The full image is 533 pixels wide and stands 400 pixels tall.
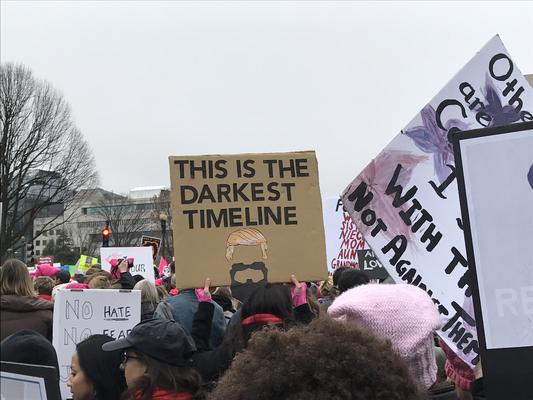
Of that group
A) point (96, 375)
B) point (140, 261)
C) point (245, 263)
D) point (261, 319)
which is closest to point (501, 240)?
point (261, 319)

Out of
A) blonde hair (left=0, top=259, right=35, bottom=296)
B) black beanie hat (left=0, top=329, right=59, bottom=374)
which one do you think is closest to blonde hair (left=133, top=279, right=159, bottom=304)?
blonde hair (left=0, top=259, right=35, bottom=296)

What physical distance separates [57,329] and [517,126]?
3.79m

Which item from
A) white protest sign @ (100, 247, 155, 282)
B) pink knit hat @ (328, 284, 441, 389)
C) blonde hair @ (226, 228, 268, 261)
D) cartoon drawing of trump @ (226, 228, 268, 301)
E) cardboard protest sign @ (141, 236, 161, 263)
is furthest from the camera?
cardboard protest sign @ (141, 236, 161, 263)

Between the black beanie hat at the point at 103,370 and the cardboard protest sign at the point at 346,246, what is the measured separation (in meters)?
5.78

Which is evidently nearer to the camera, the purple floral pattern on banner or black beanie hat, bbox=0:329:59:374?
black beanie hat, bbox=0:329:59:374

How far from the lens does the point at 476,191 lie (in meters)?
2.16

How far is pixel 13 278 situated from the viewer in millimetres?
4469

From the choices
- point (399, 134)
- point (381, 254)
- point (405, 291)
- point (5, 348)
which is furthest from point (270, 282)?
point (5, 348)

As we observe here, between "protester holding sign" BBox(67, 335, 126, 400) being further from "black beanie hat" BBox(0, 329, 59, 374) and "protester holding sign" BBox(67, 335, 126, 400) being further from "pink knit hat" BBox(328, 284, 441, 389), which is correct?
"pink knit hat" BBox(328, 284, 441, 389)

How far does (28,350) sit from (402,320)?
1.43 m

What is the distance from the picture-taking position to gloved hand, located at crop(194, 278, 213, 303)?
3.64 meters

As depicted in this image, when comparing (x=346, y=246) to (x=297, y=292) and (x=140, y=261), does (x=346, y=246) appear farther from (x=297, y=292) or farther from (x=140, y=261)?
(x=297, y=292)

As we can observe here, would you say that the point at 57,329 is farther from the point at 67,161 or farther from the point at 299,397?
the point at 67,161

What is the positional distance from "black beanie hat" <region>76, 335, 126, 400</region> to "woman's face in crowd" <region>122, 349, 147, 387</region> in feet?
1.12
